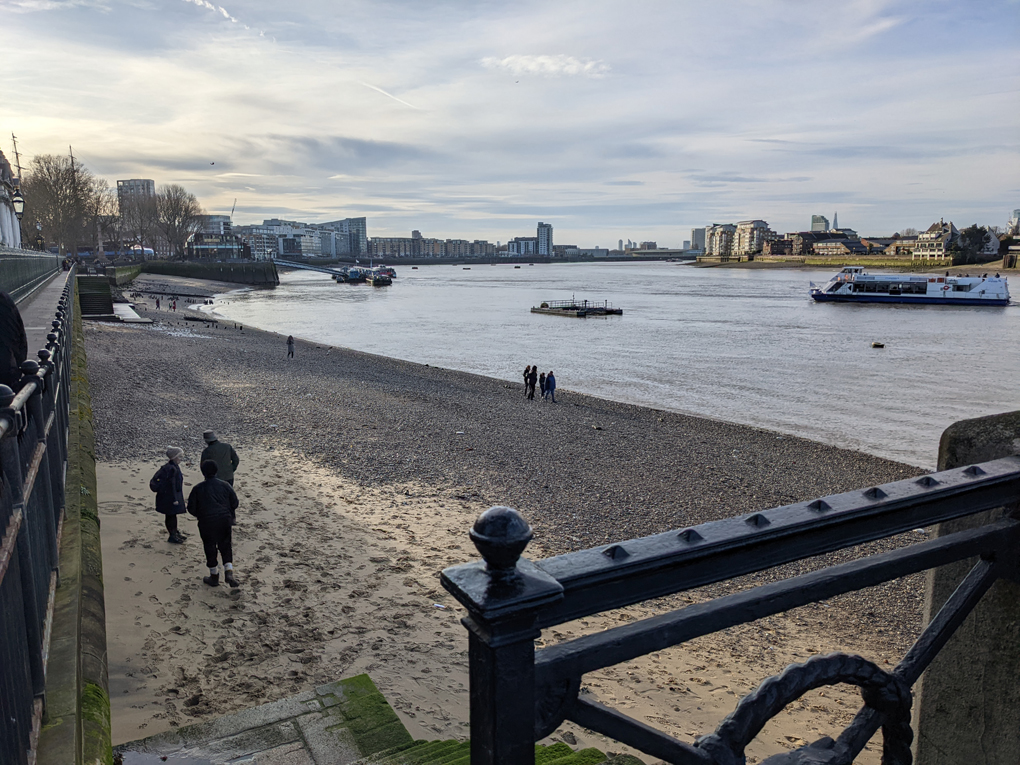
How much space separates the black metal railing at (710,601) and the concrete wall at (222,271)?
377 ft

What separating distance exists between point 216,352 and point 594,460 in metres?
22.2

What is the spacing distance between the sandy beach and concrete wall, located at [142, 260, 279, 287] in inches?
3434

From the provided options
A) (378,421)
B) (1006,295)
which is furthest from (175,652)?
(1006,295)

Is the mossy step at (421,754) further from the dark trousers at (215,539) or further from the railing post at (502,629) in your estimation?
the dark trousers at (215,539)

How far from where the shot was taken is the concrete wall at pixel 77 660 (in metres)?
2.71

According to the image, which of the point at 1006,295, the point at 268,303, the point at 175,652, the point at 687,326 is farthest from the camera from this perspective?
the point at 268,303

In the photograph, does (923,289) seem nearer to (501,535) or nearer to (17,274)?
(17,274)

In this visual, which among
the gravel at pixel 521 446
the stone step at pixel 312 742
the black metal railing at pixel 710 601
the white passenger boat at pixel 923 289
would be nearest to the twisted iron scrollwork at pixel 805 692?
the black metal railing at pixel 710 601

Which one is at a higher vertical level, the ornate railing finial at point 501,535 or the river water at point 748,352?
the ornate railing finial at point 501,535

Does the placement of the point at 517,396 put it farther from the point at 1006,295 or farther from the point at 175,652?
the point at 1006,295

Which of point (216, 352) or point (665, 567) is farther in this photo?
point (216, 352)

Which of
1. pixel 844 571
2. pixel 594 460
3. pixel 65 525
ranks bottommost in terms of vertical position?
pixel 594 460

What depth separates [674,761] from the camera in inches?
48.1

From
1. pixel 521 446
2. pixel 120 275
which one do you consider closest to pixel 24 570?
pixel 521 446
